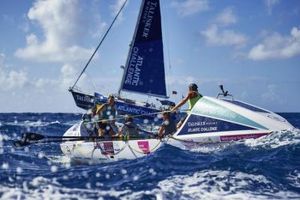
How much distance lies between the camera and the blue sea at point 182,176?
8.73 meters

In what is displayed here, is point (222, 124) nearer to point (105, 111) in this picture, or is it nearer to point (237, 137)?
point (237, 137)

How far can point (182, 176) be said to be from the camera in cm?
1024

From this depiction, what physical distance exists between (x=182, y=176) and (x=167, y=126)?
162 inches

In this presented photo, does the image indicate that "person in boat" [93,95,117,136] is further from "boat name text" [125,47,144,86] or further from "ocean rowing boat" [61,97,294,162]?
"boat name text" [125,47,144,86]

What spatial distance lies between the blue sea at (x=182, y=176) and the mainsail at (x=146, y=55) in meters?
17.0

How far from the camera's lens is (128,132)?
50.7 ft

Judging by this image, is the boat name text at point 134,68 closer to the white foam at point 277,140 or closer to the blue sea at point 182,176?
the blue sea at point 182,176

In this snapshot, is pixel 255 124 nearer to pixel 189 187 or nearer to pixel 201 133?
pixel 201 133

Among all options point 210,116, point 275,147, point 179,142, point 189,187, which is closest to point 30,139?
point 179,142

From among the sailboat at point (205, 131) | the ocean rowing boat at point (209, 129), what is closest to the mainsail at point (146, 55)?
the sailboat at point (205, 131)

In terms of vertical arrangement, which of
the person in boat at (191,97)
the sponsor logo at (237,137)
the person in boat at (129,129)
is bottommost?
the sponsor logo at (237,137)

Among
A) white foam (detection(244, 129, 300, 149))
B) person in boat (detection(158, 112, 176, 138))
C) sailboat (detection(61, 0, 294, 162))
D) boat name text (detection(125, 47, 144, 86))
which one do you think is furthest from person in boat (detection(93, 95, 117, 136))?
boat name text (detection(125, 47, 144, 86))

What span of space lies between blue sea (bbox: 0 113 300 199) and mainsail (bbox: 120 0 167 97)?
55.9ft

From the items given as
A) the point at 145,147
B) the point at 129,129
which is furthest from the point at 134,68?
the point at 145,147
